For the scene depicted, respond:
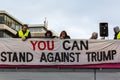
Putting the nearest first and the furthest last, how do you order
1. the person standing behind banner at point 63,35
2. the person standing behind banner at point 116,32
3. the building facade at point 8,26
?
the person standing behind banner at point 63,35 < the person standing behind banner at point 116,32 < the building facade at point 8,26

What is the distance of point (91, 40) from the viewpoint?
1744 centimetres

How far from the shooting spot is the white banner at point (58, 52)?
56.9 ft

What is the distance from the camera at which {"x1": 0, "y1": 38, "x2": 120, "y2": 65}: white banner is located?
17.3 metres

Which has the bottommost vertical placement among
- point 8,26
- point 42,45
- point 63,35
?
point 42,45

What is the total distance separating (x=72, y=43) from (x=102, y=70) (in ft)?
4.47

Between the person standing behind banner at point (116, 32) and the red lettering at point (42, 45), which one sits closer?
the red lettering at point (42, 45)

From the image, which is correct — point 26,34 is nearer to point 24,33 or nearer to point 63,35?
point 24,33

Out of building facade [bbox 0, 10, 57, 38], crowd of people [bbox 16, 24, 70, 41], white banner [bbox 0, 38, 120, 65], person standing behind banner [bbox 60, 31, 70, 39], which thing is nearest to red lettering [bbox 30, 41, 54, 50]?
white banner [bbox 0, 38, 120, 65]

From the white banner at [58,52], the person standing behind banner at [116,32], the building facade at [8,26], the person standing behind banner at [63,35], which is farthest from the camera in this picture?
the building facade at [8,26]

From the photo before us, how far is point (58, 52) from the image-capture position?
17.4m

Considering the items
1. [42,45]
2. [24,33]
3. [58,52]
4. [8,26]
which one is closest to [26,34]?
[24,33]

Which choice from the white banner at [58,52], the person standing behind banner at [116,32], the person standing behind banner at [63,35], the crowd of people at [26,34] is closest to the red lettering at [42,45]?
the white banner at [58,52]

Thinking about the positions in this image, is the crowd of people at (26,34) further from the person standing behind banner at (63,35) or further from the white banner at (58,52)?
the white banner at (58,52)
